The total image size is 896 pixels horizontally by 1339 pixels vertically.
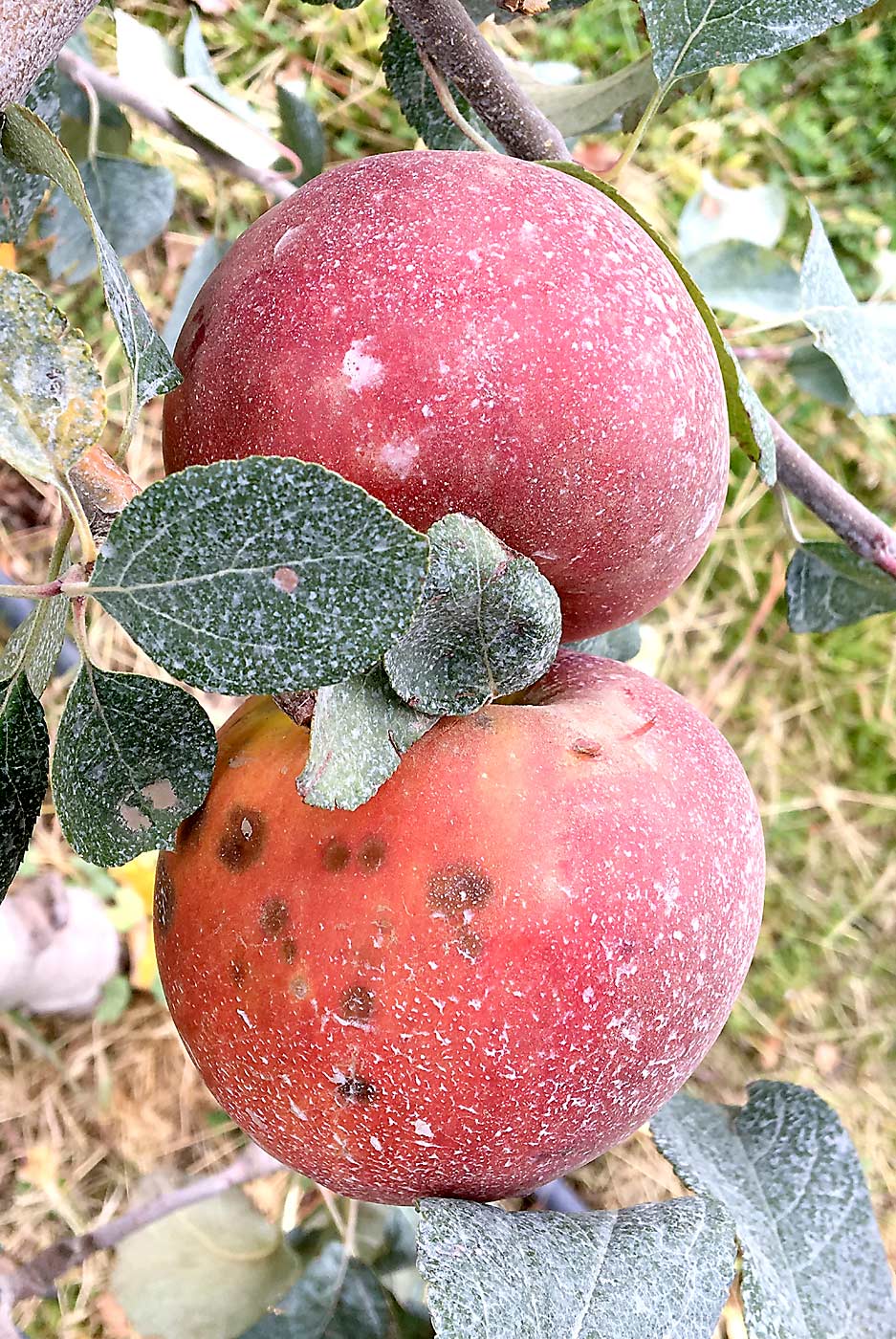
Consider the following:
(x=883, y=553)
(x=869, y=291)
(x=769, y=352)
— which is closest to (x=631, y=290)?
(x=883, y=553)

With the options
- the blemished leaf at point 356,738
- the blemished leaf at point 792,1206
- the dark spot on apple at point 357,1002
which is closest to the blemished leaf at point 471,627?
the blemished leaf at point 356,738

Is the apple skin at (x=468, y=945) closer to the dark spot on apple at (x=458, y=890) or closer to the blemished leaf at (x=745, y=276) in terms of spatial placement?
the dark spot on apple at (x=458, y=890)

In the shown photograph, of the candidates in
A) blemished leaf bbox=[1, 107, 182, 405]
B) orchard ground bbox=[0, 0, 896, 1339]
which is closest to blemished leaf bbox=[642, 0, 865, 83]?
blemished leaf bbox=[1, 107, 182, 405]

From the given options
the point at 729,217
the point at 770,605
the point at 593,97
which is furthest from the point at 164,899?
the point at 770,605

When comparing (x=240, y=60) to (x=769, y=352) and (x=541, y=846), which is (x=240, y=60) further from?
(x=541, y=846)

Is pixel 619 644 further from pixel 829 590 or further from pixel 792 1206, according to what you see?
pixel 792 1206

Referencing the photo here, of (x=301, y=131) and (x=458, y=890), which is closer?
(x=458, y=890)

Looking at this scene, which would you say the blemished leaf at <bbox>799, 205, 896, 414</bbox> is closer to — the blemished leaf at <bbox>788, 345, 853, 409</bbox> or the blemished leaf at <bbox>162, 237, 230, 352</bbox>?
the blemished leaf at <bbox>788, 345, 853, 409</bbox>
